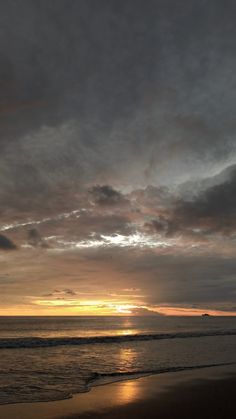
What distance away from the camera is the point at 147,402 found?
599 inches

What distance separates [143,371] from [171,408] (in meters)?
9.71

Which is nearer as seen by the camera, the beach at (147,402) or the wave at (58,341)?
the beach at (147,402)

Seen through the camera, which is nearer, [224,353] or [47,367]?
[47,367]

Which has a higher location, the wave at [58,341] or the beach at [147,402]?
the wave at [58,341]

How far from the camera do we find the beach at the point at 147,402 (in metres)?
13.3

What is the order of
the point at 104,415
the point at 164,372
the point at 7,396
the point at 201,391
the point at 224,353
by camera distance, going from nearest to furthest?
the point at 104,415
the point at 7,396
the point at 201,391
the point at 164,372
the point at 224,353

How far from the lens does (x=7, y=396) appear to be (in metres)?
16.4

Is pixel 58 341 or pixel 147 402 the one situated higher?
pixel 58 341

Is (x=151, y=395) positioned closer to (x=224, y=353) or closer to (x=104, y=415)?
(x=104, y=415)

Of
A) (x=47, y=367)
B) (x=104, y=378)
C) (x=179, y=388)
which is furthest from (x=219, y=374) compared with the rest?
(x=47, y=367)

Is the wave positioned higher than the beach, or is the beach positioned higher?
the wave

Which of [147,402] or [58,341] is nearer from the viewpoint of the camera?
[147,402]

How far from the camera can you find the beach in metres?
13.3

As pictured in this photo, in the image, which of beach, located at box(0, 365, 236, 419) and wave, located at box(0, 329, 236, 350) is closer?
beach, located at box(0, 365, 236, 419)
